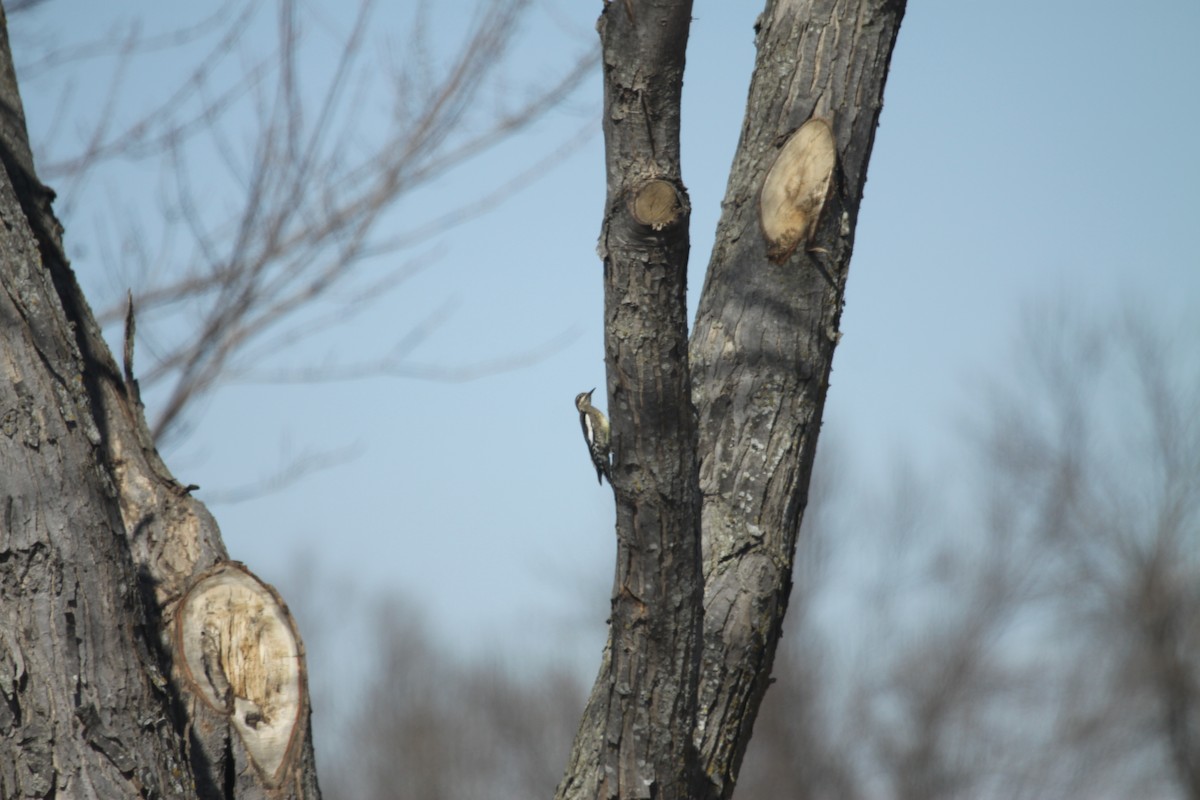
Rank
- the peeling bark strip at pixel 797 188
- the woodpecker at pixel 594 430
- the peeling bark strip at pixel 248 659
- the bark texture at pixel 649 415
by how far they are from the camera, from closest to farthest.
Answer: the bark texture at pixel 649 415
the peeling bark strip at pixel 248 659
the peeling bark strip at pixel 797 188
the woodpecker at pixel 594 430

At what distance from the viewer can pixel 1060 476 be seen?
714 inches

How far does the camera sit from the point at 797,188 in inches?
102

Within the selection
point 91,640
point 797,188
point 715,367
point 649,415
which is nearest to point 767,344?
point 715,367

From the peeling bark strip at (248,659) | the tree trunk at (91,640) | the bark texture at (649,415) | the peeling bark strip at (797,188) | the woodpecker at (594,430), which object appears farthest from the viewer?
the woodpecker at (594,430)

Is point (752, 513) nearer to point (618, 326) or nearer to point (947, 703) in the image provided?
point (618, 326)

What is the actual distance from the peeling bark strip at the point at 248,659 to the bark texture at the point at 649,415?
753mm

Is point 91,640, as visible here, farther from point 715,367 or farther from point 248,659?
point 715,367

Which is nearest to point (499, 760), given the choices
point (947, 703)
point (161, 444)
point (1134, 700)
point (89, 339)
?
point (947, 703)

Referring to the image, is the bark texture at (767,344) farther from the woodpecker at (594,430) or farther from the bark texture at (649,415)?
the woodpecker at (594,430)

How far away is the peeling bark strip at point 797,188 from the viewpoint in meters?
2.57

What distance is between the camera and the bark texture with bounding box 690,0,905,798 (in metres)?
2.38

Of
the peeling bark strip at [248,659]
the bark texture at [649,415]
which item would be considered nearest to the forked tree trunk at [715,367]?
the bark texture at [649,415]

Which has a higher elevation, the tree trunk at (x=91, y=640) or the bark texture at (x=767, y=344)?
the bark texture at (x=767, y=344)

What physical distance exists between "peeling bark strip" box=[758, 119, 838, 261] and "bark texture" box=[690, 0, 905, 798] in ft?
0.05
